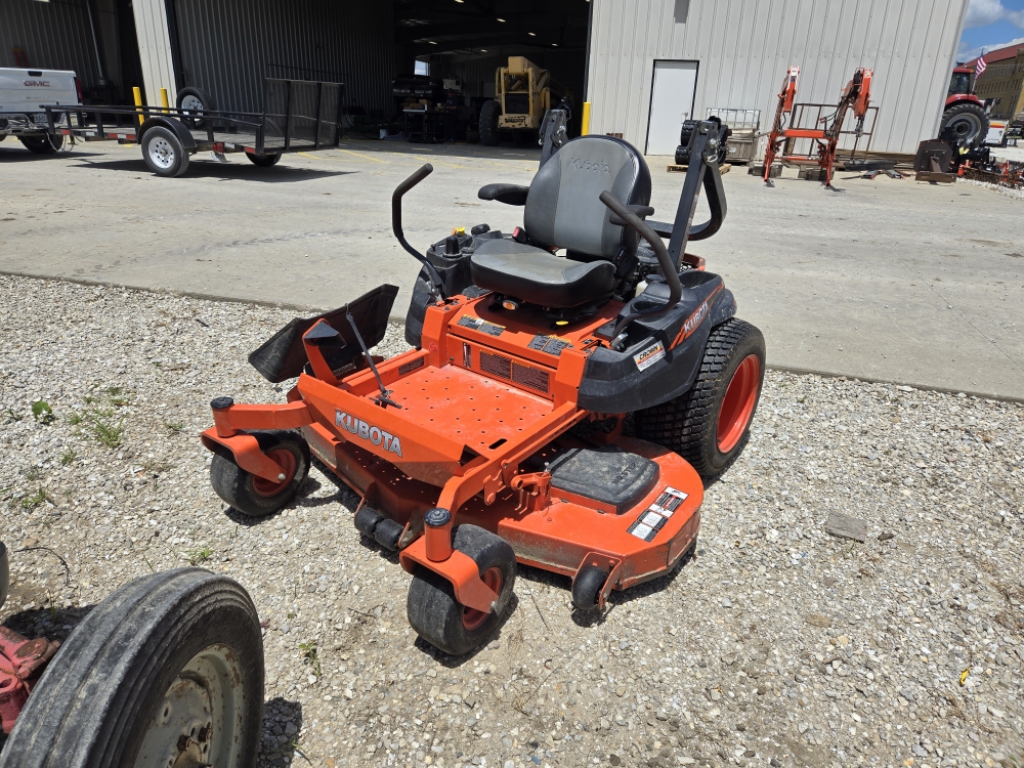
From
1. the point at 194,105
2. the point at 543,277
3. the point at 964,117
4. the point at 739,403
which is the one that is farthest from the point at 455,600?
the point at 964,117

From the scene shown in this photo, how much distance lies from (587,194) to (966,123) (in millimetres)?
19500

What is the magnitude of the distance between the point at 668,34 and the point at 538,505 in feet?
58.3

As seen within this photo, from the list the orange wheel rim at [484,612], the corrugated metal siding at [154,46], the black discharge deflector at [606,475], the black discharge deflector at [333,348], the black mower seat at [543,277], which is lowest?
the orange wheel rim at [484,612]

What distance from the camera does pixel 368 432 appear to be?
2.55 meters

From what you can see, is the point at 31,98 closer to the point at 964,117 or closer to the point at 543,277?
the point at 543,277

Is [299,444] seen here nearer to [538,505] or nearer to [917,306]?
[538,505]

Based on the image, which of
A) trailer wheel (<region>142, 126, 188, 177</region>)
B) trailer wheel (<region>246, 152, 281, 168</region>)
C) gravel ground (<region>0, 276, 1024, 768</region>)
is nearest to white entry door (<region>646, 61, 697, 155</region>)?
trailer wheel (<region>246, 152, 281, 168</region>)

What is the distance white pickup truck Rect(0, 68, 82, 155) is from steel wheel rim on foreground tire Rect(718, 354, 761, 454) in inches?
601

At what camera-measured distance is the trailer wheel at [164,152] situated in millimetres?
11672

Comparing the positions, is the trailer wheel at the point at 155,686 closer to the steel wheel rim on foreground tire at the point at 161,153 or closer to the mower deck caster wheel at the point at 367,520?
the mower deck caster wheel at the point at 367,520

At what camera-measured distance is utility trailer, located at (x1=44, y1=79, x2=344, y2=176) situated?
1123 cm

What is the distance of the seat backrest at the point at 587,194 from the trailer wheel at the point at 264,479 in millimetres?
1607

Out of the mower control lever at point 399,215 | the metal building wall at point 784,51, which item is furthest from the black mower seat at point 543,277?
the metal building wall at point 784,51

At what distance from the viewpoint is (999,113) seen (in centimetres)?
4678
